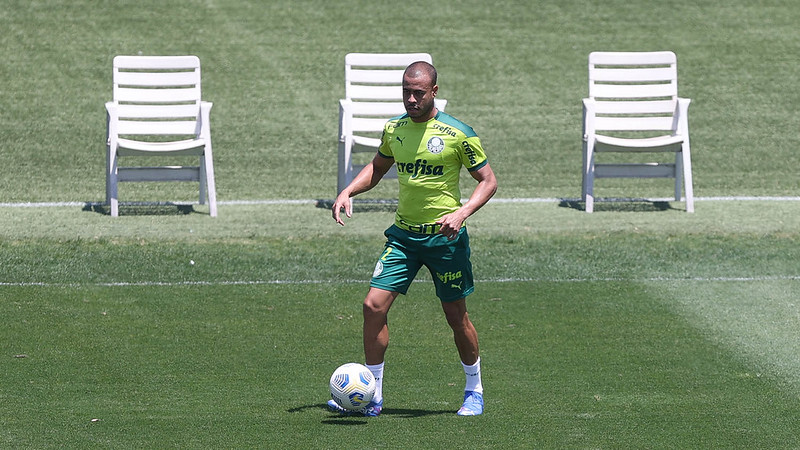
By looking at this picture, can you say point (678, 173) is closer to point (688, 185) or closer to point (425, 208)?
point (688, 185)

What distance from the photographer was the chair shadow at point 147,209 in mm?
12430

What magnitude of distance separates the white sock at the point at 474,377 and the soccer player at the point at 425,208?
15 centimetres

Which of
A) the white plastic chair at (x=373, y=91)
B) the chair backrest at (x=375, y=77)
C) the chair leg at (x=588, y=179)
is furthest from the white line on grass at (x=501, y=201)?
the chair backrest at (x=375, y=77)

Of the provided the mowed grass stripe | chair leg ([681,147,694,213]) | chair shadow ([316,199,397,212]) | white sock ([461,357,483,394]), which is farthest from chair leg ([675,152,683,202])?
white sock ([461,357,483,394])

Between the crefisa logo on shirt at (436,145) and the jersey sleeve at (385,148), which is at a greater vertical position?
the crefisa logo on shirt at (436,145)

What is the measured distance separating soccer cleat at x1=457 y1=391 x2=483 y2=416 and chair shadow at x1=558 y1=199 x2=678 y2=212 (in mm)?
6457

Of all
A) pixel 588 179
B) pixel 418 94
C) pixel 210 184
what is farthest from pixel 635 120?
pixel 418 94

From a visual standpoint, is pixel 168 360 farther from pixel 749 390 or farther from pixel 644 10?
pixel 644 10

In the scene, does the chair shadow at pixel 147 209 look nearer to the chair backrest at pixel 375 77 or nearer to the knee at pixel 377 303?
the chair backrest at pixel 375 77

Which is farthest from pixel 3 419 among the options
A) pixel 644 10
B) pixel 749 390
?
pixel 644 10

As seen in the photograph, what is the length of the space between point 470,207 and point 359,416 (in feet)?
4.45

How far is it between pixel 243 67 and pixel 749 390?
11810 mm

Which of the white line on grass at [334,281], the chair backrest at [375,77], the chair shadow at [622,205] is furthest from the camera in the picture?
the chair backrest at [375,77]

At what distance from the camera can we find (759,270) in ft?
34.6
